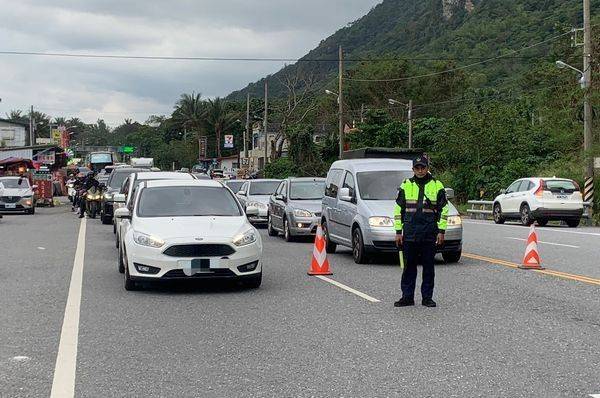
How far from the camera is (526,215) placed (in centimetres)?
2819

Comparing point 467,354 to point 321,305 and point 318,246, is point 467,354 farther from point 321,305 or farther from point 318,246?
point 318,246

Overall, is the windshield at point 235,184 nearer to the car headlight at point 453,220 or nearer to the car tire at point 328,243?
the car tire at point 328,243

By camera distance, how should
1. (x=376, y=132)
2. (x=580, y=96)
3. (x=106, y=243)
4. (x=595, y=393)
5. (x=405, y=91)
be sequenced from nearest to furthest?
(x=595, y=393), (x=106, y=243), (x=580, y=96), (x=376, y=132), (x=405, y=91)

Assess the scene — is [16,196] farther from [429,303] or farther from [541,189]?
[429,303]

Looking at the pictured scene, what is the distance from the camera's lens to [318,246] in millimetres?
13086

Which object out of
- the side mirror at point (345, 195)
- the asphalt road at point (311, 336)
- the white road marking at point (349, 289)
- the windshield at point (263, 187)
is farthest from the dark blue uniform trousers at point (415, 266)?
the windshield at point (263, 187)

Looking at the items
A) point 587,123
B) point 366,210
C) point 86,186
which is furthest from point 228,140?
point 366,210

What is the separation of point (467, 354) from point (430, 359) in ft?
1.34

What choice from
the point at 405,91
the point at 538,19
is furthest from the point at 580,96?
the point at 405,91

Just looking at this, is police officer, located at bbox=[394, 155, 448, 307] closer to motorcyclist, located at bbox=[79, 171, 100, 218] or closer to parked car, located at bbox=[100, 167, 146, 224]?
parked car, located at bbox=[100, 167, 146, 224]

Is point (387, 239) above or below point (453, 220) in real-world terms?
below

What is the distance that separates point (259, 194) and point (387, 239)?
12542 mm

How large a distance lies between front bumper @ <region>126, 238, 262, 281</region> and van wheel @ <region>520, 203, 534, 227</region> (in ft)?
62.0

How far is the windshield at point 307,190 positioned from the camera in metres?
20.9
